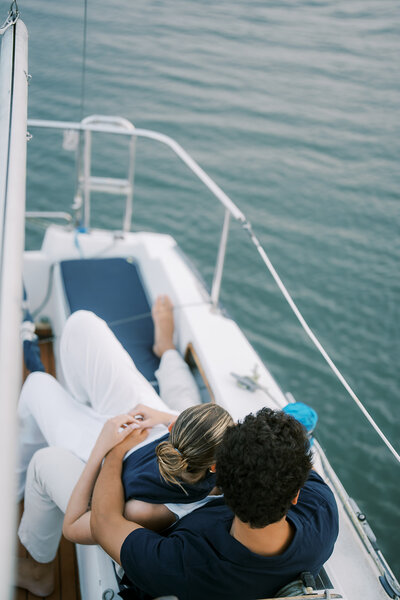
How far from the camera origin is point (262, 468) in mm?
922

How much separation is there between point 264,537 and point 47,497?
733 mm

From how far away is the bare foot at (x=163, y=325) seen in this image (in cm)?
241

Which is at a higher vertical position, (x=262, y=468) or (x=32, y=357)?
(x=262, y=468)

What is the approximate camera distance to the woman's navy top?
120 cm

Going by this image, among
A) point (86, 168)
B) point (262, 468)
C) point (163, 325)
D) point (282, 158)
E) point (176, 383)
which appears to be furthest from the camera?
point (282, 158)

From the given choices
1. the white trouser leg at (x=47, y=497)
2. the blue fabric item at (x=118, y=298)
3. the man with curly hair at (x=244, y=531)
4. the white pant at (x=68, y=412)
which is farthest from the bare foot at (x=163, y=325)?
the man with curly hair at (x=244, y=531)

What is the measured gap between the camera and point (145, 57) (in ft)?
26.2

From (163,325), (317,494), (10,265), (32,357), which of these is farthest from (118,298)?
(10,265)

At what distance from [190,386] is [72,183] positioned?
14.1ft

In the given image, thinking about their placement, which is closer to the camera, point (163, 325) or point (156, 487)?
point (156, 487)

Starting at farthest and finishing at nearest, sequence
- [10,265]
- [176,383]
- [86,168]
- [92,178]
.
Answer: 1. [92,178]
2. [86,168]
3. [176,383]
4. [10,265]

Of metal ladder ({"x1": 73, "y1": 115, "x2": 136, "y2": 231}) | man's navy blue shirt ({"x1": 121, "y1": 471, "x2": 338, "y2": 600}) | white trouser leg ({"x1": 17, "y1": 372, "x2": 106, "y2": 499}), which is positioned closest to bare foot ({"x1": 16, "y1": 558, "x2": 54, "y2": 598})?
white trouser leg ({"x1": 17, "y1": 372, "x2": 106, "y2": 499})

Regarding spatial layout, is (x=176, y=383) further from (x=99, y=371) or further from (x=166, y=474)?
(x=166, y=474)

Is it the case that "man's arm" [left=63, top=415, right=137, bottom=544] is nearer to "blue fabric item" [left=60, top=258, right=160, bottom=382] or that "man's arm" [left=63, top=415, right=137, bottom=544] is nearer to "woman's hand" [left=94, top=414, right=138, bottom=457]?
"woman's hand" [left=94, top=414, right=138, bottom=457]
